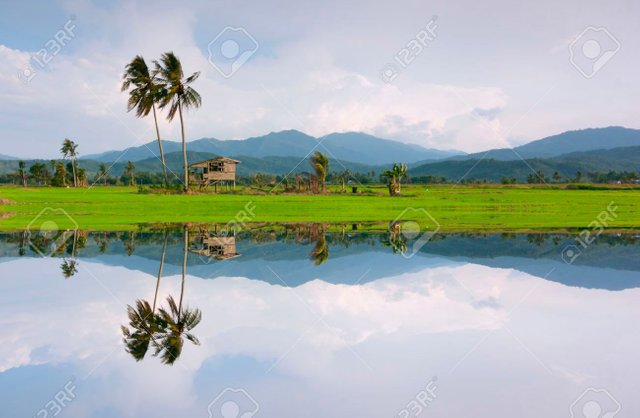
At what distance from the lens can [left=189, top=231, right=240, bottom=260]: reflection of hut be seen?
15.7 metres

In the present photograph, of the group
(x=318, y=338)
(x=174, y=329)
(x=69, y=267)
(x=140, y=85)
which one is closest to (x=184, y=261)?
(x=69, y=267)

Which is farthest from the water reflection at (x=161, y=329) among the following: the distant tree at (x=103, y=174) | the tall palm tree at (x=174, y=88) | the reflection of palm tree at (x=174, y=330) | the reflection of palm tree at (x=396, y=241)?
the distant tree at (x=103, y=174)

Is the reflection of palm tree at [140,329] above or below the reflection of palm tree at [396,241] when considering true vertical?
above

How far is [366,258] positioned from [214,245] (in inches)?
224

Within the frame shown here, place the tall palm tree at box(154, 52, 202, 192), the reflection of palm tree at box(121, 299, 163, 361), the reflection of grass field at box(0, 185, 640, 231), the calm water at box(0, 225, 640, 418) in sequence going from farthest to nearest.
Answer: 1. the tall palm tree at box(154, 52, 202, 192)
2. the reflection of grass field at box(0, 185, 640, 231)
3. the reflection of palm tree at box(121, 299, 163, 361)
4. the calm water at box(0, 225, 640, 418)

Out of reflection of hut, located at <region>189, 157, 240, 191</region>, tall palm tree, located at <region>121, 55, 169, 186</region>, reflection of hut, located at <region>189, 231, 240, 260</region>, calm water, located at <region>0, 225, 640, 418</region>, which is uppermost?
tall palm tree, located at <region>121, 55, 169, 186</region>

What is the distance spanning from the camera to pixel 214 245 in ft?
59.1

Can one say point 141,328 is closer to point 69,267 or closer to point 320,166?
point 69,267

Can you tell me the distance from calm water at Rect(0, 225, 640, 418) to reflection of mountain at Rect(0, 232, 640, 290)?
144mm

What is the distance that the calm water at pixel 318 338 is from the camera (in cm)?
539

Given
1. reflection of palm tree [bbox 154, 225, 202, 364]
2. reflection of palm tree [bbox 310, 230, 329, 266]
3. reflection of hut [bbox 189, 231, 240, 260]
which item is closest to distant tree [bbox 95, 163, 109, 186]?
reflection of hut [bbox 189, 231, 240, 260]

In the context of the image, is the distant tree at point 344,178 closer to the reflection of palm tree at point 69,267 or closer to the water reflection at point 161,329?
the reflection of palm tree at point 69,267

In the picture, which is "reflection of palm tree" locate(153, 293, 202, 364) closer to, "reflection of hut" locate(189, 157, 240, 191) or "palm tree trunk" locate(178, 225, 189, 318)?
"palm tree trunk" locate(178, 225, 189, 318)

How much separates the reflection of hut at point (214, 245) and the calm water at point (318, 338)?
121 cm
